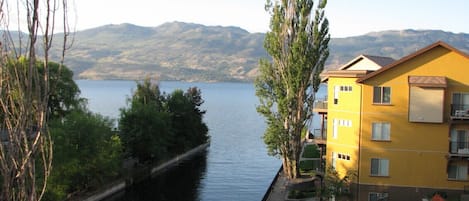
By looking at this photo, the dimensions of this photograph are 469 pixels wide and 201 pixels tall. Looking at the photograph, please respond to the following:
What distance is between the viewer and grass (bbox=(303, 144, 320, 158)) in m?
46.4

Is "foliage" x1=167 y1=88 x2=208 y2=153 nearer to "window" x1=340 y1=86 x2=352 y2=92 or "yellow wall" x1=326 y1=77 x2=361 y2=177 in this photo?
"yellow wall" x1=326 y1=77 x2=361 y2=177

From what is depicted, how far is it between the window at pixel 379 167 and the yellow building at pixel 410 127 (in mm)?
57

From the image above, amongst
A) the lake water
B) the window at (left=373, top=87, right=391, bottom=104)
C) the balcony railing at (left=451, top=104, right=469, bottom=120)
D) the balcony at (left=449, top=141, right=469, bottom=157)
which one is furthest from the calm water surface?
the balcony railing at (left=451, top=104, right=469, bottom=120)

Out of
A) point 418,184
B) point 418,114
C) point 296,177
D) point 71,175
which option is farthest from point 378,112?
point 71,175

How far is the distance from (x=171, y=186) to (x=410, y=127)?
78.8ft

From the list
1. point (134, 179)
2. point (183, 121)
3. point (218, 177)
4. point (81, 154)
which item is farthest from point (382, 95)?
point (183, 121)

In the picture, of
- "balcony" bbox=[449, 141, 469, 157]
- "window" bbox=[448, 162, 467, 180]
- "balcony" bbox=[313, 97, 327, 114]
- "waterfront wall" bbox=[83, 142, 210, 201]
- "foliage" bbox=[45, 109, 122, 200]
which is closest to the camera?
"balcony" bbox=[449, 141, 469, 157]

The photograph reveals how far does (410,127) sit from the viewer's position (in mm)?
29906

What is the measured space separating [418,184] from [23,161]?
27.9 m

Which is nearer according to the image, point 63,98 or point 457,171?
point 457,171

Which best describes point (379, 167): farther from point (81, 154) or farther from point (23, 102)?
point (23, 102)

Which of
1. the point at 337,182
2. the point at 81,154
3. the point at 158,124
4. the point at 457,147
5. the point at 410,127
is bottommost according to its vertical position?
the point at 337,182

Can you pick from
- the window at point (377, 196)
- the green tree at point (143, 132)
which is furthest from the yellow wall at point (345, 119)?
the green tree at point (143, 132)

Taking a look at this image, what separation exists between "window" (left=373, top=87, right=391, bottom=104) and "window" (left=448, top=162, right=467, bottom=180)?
5.17 meters
